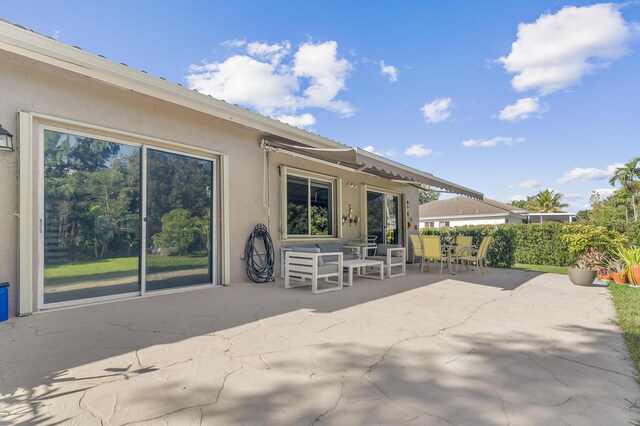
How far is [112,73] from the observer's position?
4.17 metres

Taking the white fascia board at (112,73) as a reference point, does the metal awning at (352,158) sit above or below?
below

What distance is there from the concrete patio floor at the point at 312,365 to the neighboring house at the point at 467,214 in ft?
73.8

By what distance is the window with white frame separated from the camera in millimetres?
7965

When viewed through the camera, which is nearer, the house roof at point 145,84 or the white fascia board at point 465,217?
the house roof at point 145,84

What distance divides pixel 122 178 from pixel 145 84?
5.08ft

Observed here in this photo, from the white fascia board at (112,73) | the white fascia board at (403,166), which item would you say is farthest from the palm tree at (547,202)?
the white fascia board at (112,73)

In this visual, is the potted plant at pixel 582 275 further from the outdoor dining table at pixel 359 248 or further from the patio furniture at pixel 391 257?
the outdoor dining table at pixel 359 248

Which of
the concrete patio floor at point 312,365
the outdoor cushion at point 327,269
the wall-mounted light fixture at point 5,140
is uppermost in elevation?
the wall-mounted light fixture at point 5,140

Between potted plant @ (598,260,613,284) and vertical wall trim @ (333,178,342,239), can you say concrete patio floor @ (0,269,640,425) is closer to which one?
potted plant @ (598,260,613,284)

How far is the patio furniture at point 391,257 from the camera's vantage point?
8047 millimetres

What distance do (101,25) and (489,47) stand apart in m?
10.9

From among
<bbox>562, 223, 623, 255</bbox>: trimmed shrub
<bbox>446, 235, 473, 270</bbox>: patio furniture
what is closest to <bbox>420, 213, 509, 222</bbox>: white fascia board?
<bbox>562, 223, 623, 255</bbox>: trimmed shrub

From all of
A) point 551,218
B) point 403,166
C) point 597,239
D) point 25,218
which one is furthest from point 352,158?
point 551,218

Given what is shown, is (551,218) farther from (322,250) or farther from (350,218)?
(322,250)
